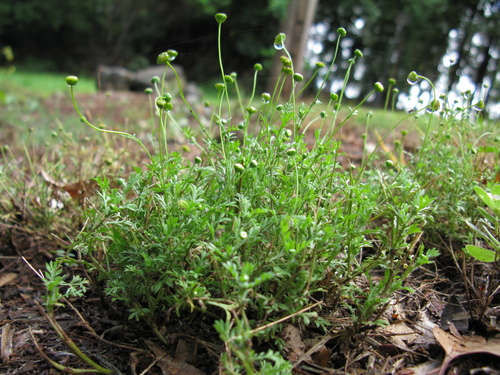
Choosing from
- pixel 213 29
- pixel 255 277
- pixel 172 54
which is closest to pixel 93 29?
pixel 213 29

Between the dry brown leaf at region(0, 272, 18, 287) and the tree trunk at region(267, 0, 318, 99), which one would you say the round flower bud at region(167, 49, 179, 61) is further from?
the tree trunk at region(267, 0, 318, 99)

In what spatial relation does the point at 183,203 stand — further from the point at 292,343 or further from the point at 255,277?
the point at 292,343

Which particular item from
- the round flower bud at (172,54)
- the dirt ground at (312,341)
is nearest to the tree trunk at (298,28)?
the round flower bud at (172,54)

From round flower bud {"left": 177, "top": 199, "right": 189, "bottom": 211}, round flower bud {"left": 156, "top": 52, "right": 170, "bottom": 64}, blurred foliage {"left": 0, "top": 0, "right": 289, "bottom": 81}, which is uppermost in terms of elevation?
round flower bud {"left": 156, "top": 52, "right": 170, "bottom": 64}

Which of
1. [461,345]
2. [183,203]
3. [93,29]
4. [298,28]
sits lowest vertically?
[93,29]

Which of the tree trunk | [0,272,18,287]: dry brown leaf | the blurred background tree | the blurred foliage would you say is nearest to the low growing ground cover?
[0,272,18,287]: dry brown leaf

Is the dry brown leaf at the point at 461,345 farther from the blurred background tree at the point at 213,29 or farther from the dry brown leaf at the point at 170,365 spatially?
the blurred background tree at the point at 213,29
